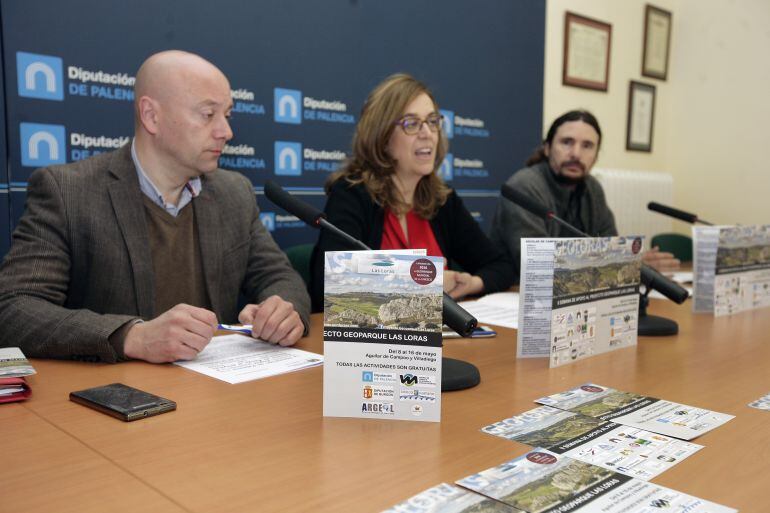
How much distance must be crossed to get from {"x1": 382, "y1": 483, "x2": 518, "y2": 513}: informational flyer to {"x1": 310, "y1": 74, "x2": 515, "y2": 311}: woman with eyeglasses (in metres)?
1.41

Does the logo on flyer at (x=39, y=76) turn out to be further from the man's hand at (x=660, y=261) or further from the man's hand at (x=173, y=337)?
the man's hand at (x=660, y=261)

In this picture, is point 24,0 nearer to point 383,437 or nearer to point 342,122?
point 342,122

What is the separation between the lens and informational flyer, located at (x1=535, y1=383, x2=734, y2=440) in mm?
936

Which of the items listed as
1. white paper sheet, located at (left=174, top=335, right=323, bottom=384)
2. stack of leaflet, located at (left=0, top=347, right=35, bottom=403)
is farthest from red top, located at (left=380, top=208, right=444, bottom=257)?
stack of leaflet, located at (left=0, top=347, right=35, bottom=403)

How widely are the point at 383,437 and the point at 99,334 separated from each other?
2.09ft

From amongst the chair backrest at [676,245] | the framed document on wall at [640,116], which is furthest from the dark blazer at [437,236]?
the framed document on wall at [640,116]

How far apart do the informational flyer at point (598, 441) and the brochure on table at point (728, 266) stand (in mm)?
1092

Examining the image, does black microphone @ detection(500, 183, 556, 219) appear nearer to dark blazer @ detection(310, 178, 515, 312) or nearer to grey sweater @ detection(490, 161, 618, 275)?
dark blazer @ detection(310, 178, 515, 312)

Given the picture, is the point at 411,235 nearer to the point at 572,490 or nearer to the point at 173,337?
the point at 173,337

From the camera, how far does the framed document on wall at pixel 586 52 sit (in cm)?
409

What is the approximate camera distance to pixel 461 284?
1960 mm

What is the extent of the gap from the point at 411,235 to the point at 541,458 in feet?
4.96

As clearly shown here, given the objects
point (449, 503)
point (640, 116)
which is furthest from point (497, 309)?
point (640, 116)

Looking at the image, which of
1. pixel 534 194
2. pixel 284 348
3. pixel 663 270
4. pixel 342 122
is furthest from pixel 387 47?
pixel 284 348
